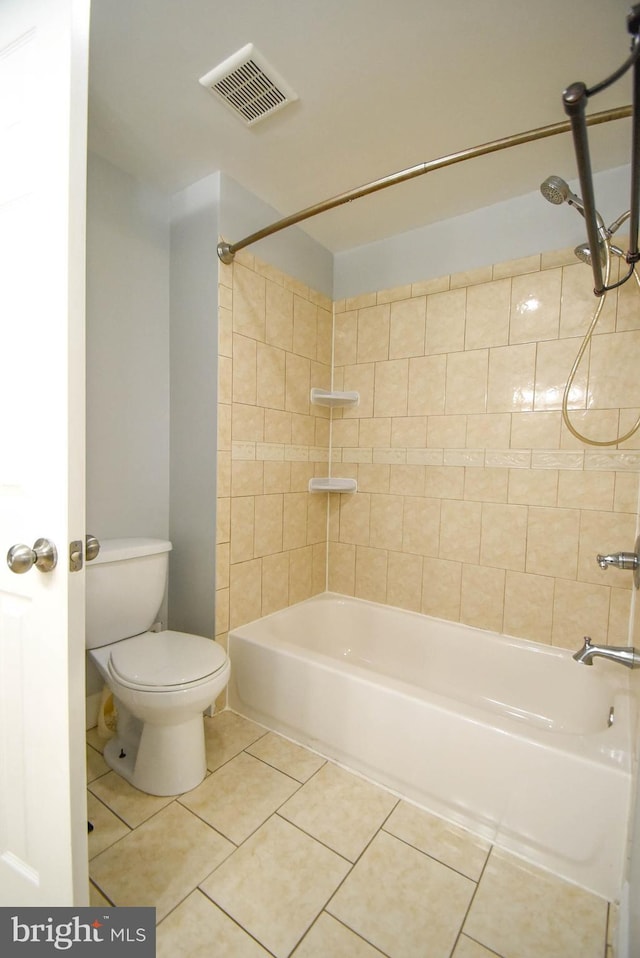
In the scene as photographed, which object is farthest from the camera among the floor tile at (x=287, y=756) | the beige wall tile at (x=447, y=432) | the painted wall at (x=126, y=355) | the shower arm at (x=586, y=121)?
the beige wall tile at (x=447, y=432)

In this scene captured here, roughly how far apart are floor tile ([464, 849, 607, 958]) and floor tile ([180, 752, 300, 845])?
0.64 m

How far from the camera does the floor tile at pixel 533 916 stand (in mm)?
994

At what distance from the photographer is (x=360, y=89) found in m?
1.33

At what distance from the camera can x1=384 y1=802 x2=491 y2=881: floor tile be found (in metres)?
1.20

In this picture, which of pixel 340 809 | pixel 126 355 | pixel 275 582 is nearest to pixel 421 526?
pixel 275 582

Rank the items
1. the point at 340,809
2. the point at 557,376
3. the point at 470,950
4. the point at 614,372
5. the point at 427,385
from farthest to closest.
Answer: the point at 427,385
the point at 557,376
the point at 614,372
the point at 340,809
the point at 470,950

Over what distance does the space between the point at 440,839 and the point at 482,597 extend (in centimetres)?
97

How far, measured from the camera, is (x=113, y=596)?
5.32 feet

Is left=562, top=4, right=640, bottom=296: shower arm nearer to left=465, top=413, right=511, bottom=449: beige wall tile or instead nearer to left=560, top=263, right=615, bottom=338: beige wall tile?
left=560, top=263, right=615, bottom=338: beige wall tile

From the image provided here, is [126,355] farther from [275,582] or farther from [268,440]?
[275,582]

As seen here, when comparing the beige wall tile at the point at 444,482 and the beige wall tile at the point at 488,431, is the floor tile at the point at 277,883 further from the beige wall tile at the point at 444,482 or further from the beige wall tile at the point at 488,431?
the beige wall tile at the point at 488,431

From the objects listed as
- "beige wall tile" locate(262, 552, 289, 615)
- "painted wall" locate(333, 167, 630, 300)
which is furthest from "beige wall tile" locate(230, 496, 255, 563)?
"painted wall" locate(333, 167, 630, 300)

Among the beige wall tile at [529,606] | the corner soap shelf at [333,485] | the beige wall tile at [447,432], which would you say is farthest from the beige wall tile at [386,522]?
the beige wall tile at [529,606]

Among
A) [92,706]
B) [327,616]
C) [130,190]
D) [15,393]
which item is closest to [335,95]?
[130,190]
